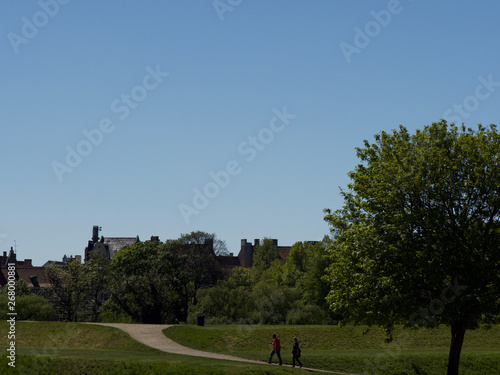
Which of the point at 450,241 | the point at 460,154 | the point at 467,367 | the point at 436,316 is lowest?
the point at 467,367

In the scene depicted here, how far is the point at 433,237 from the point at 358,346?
15.9m

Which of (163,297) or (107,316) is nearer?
(163,297)

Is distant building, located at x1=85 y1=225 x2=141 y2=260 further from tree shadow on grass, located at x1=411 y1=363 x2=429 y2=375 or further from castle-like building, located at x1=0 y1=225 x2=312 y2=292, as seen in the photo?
tree shadow on grass, located at x1=411 y1=363 x2=429 y2=375

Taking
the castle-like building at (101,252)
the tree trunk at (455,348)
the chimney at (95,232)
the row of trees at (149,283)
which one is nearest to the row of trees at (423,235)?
the tree trunk at (455,348)

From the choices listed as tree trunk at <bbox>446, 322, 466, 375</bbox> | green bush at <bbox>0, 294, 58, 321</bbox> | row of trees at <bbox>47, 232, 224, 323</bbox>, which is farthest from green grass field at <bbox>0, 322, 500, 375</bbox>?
row of trees at <bbox>47, 232, 224, 323</bbox>

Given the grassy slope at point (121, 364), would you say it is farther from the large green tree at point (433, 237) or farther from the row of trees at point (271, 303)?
the row of trees at point (271, 303)

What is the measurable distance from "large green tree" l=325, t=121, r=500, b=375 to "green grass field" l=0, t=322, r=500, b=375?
15.5 feet

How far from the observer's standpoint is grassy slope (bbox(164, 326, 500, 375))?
33688 millimetres

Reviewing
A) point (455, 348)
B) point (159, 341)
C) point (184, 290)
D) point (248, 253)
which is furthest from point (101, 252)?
point (455, 348)

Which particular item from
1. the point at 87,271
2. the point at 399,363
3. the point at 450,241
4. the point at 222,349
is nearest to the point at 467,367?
the point at 399,363

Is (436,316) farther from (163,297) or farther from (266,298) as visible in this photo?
(163,297)

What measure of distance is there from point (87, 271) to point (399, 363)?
175ft

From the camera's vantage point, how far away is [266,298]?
61.0 metres

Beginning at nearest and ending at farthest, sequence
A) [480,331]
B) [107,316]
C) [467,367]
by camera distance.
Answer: [467,367] < [480,331] < [107,316]
